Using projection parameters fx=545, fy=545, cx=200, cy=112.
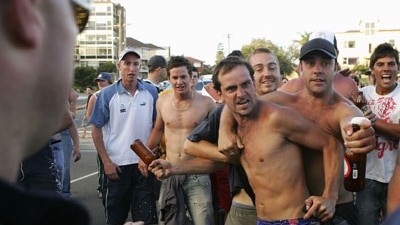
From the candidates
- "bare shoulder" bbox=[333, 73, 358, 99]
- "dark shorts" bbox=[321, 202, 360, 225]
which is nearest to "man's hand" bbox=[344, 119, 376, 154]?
"dark shorts" bbox=[321, 202, 360, 225]

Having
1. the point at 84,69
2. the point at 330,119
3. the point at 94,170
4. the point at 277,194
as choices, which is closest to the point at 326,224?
the point at 277,194

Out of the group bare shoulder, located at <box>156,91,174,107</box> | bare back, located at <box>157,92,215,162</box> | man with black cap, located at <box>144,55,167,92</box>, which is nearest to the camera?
bare back, located at <box>157,92,215,162</box>

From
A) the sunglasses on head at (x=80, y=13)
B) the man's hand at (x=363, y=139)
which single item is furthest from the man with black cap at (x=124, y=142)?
the sunglasses on head at (x=80, y=13)

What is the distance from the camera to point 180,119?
5836 mm

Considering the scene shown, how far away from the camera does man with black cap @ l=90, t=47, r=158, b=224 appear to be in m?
5.83

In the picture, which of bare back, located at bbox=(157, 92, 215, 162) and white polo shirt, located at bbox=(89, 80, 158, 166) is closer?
bare back, located at bbox=(157, 92, 215, 162)

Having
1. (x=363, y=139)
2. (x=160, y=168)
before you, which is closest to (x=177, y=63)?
(x=160, y=168)

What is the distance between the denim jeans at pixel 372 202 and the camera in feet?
17.3

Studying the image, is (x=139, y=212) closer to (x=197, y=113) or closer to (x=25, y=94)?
(x=197, y=113)

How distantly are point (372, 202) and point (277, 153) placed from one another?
208 cm

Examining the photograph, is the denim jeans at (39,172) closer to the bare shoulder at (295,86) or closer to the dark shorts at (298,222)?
the dark shorts at (298,222)

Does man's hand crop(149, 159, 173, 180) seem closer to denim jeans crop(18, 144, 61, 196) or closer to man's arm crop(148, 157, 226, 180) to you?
man's arm crop(148, 157, 226, 180)

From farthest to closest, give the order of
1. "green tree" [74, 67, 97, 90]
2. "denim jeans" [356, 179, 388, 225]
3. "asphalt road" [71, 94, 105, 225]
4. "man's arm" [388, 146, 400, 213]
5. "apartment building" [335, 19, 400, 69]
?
"apartment building" [335, 19, 400, 69] → "green tree" [74, 67, 97, 90] → "asphalt road" [71, 94, 105, 225] → "denim jeans" [356, 179, 388, 225] → "man's arm" [388, 146, 400, 213]

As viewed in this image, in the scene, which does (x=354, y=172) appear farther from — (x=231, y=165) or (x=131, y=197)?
(x=131, y=197)
